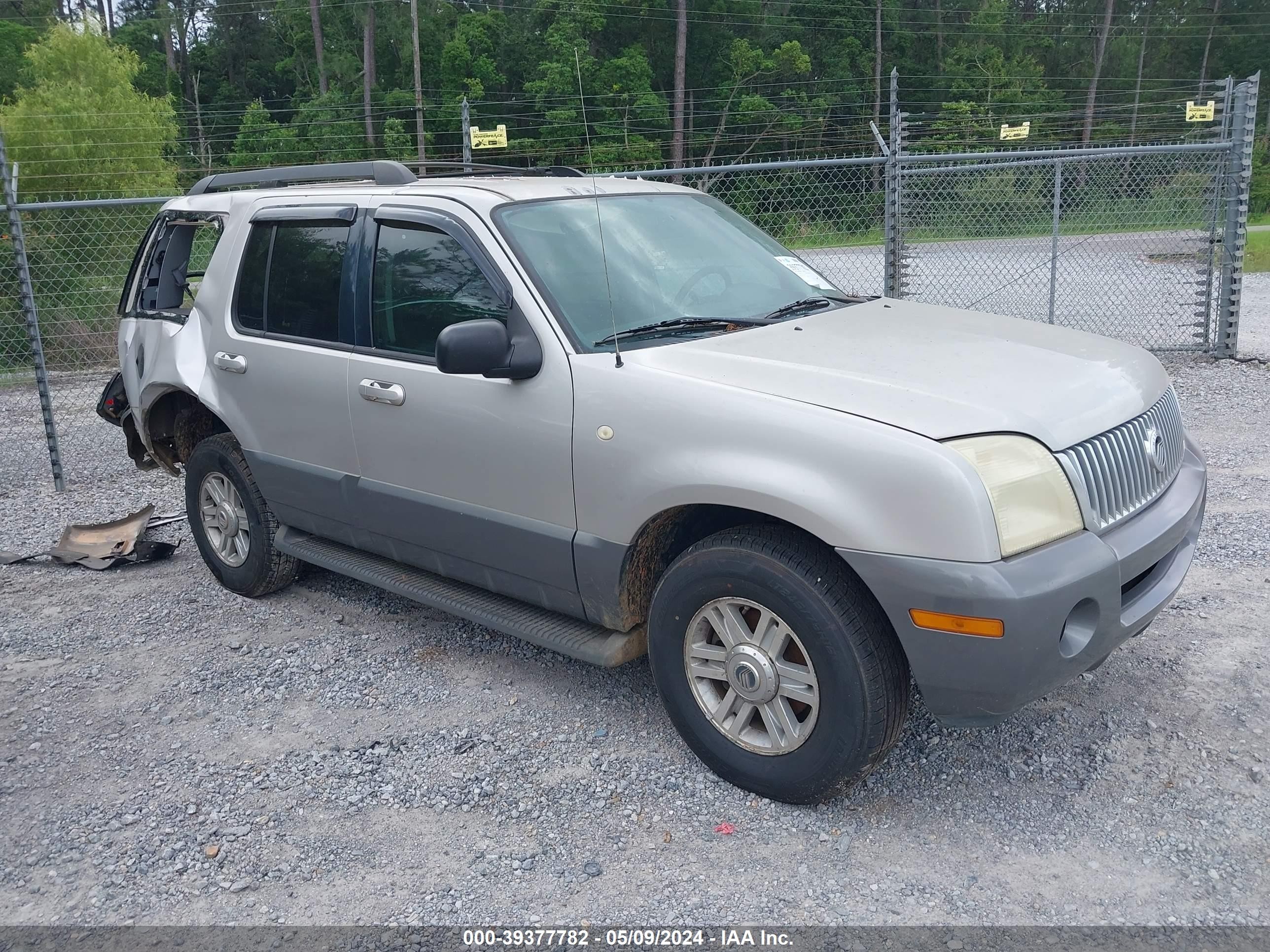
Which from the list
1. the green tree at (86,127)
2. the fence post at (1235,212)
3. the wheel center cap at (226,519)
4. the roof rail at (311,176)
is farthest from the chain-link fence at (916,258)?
the wheel center cap at (226,519)

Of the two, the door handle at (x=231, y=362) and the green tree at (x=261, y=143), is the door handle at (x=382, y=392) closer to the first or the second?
the door handle at (x=231, y=362)

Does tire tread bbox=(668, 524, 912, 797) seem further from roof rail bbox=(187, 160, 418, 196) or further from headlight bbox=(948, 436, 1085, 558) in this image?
roof rail bbox=(187, 160, 418, 196)

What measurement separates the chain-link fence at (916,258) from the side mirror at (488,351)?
241 cm

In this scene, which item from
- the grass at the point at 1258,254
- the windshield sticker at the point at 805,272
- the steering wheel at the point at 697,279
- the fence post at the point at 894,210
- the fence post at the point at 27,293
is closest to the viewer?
the steering wheel at the point at 697,279

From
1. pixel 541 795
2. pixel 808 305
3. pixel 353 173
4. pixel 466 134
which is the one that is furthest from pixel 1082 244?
pixel 541 795

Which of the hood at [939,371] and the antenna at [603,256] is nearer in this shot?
the hood at [939,371]

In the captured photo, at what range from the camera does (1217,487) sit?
21.5 feet

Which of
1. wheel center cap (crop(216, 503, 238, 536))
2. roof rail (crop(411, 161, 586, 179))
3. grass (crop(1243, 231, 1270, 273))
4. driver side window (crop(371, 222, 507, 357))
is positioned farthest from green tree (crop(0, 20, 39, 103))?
driver side window (crop(371, 222, 507, 357))

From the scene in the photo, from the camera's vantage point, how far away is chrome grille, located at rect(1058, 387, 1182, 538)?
325 cm

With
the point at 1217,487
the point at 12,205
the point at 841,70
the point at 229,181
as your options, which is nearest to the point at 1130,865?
the point at 1217,487

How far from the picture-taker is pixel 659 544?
12.5ft

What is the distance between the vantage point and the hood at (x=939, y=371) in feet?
10.5

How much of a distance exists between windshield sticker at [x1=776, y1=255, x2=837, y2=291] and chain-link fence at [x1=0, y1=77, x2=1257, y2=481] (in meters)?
1.37

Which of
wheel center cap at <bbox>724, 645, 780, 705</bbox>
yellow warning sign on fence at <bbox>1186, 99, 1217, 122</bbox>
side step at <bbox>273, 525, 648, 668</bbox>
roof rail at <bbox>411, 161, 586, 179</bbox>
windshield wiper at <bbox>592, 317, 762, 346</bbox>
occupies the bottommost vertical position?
side step at <bbox>273, 525, 648, 668</bbox>
